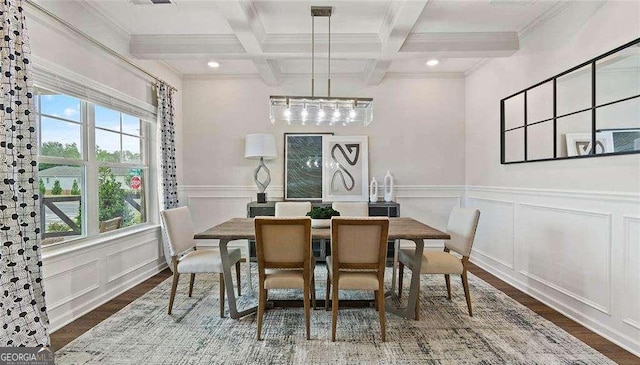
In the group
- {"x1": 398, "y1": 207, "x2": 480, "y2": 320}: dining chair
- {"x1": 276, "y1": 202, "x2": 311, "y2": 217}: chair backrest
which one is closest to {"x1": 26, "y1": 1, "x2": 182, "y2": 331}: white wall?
{"x1": 276, "y1": 202, "x2": 311, "y2": 217}: chair backrest

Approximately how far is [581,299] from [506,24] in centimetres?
270

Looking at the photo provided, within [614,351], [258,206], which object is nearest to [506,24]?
[614,351]

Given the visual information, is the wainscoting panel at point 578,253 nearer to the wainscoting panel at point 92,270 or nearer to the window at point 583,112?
the window at point 583,112

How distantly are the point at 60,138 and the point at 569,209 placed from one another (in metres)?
4.47

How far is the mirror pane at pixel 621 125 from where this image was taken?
228cm

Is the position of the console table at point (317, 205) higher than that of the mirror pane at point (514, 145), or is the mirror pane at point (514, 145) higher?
the mirror pane at point (514, 145)

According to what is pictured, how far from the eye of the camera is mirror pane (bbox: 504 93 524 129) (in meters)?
3.62

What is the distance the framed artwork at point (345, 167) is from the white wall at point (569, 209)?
168 centimetres

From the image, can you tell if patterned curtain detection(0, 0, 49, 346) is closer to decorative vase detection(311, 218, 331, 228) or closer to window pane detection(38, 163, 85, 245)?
window pane detection(38, 163, 85, 245)

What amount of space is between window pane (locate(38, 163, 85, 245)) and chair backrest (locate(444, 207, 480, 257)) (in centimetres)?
353

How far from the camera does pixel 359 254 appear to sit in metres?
2.47

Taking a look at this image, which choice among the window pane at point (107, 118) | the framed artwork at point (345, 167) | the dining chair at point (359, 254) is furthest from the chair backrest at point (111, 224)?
the framed artwork at point (345, 167)

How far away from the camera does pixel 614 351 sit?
7.65 feet

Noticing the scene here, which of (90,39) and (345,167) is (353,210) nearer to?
(345,167)
